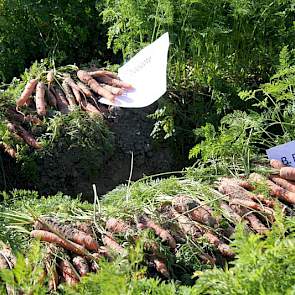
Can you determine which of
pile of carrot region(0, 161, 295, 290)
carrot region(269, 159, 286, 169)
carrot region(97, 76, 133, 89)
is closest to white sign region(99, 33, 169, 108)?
carrot region(97, 76, 133, 89)

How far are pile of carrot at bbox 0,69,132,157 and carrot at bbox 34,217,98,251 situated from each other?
1059mm

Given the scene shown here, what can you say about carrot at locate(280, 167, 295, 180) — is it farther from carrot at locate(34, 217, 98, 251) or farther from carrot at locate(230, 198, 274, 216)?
carrot at locate(34, 217, 98, 251)

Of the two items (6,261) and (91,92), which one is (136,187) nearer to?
(6,261)

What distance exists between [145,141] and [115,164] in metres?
0.24

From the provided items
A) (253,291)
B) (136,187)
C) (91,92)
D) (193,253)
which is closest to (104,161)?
(91,92)

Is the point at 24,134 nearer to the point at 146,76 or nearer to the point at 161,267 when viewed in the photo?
the point at 146,76

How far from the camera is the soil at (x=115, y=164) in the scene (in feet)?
12.1

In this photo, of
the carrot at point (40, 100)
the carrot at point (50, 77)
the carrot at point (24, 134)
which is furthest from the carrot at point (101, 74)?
the carrot at point (24, 134)

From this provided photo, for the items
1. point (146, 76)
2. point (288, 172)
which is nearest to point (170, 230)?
point (288, 172)

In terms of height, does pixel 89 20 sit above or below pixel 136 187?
above

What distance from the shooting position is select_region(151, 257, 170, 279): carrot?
249 centimetres

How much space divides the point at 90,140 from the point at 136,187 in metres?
0.77

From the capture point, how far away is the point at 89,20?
5.00m

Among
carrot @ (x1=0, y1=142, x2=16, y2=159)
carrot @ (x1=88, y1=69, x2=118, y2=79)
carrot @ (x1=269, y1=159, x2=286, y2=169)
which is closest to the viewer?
carrot @ (x1=269, y1=159, x2=286, y2=169)
